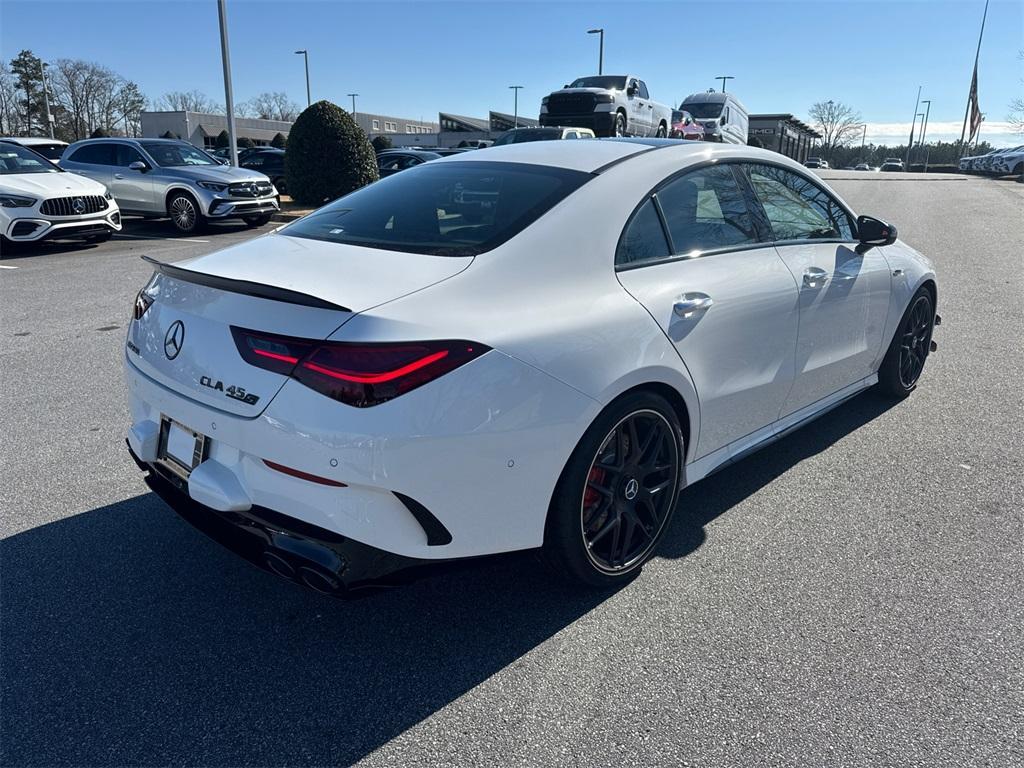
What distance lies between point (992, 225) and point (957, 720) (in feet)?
51.4

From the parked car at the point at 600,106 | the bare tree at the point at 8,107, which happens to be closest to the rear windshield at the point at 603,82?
the parked car at the point at 600,106

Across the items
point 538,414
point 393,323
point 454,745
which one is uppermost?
point 393,323

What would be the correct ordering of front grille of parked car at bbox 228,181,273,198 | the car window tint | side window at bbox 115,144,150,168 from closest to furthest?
1. front grille of parked car at bbox 228,181,273,198
2. side window at bbox 115,144,150,168
3. the car window tint

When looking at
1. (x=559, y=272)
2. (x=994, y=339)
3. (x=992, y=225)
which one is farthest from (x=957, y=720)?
(x=992, y=225)

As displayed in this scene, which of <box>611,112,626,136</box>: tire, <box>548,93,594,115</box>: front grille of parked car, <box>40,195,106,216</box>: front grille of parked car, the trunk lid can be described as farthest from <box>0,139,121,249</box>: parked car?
<box>611,112,626,136</box>: tire

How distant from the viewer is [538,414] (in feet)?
7.77

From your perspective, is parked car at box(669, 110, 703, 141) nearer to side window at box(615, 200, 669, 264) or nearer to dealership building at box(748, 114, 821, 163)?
side window at box(615, 200, 669, 264)

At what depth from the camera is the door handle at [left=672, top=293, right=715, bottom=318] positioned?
9.57 ft

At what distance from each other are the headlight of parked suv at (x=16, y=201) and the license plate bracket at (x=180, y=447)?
10.7 meters

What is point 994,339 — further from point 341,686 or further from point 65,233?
point 65,233

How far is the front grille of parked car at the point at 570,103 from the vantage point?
817 inches

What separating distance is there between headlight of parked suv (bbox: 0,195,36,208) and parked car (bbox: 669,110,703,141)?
1669cm

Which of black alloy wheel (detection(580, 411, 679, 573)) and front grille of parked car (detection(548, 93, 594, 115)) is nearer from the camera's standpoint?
black alloy wheel (detection(580, 411, 679, 573))

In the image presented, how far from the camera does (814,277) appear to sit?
12.2ft
